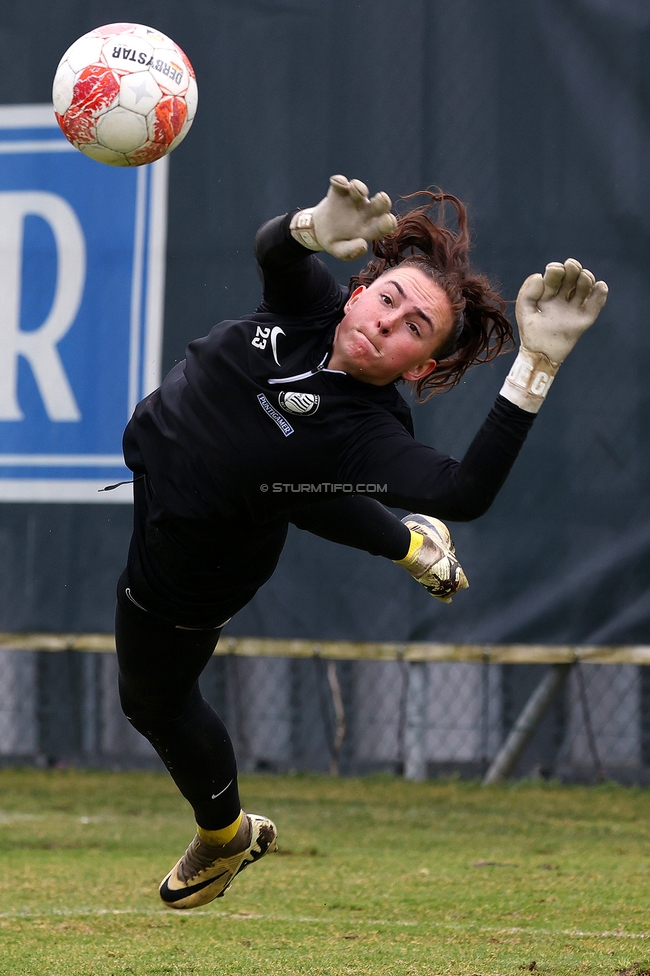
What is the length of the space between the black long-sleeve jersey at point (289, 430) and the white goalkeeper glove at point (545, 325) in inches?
2.9

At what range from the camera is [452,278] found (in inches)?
147

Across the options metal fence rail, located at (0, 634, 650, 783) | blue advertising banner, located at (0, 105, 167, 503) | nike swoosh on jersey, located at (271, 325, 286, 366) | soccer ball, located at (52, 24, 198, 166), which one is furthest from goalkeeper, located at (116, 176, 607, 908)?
blue advertising banner, located at (0, 105, 167, 503)

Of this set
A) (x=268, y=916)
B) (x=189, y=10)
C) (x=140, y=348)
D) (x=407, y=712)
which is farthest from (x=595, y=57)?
(x=268, y=916)

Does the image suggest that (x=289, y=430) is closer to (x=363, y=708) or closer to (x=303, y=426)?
(x=303, y=426)

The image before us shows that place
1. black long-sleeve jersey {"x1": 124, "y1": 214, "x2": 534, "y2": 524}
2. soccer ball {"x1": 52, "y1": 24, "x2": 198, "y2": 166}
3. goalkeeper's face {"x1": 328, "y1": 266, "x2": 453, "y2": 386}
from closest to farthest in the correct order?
black long-sleeve jersey {"x1": 124, "y1": 214, "x2": 534, "y2": 524}, goalkeeper's face {"x1": 328, "y1": 266, "x2": 453, "y2": 386}, soccer ball {"x1": 52, "y1": 24, "x2": 198, "y2": 166}

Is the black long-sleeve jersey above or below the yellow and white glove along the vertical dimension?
above

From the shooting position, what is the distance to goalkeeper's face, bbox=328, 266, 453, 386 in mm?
3574

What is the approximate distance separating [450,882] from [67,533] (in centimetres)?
328

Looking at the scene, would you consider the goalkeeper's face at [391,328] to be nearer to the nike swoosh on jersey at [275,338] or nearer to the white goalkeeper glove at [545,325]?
the nike swoosh on jersey at [275,338]

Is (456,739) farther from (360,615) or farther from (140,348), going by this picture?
(140,348)

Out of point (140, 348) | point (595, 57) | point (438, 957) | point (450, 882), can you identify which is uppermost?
point (595, 57)

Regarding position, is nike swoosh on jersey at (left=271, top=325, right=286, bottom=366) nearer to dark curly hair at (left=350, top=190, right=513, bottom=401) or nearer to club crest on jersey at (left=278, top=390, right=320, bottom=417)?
club crest on jersey at (left=278, top=390, right=320, bottom=417)

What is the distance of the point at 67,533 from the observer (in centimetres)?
767

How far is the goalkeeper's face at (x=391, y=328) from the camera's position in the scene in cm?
357
